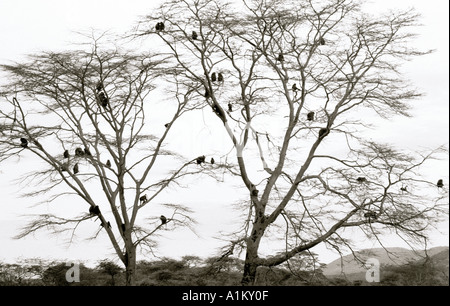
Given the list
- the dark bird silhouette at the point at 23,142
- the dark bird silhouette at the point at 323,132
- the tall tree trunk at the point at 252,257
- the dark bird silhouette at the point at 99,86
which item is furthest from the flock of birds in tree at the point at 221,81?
the dark bird silhouette at the point at 23,142

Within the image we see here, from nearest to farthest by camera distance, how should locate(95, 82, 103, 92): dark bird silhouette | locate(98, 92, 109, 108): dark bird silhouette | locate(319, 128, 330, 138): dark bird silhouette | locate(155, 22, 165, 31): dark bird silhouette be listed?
locate(155, 22, 165, 31): dark bird silhouette
locate(319, 128, 330, 138): dark bird silhouette
locate(95, 82, 103, 92): dark bird silhouette
locate(98, 92, 109, 108): dark bird silhouette

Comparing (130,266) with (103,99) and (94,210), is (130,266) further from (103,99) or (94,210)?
(103,99)

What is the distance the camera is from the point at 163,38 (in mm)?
12609

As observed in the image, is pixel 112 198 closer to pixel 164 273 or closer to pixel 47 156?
pixel 47 156

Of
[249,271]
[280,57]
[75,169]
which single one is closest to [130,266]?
[75,169]

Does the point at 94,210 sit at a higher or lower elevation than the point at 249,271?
higher

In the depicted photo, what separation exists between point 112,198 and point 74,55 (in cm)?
334

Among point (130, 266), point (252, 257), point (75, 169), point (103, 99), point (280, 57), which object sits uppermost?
point (280, 57)

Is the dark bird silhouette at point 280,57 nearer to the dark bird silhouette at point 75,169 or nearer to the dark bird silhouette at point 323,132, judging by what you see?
the dark bird silhouette at point 323,132

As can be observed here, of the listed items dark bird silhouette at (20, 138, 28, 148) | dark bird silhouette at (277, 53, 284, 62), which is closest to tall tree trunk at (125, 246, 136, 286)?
dark bird silhouette at (20, 138, 28, 148)

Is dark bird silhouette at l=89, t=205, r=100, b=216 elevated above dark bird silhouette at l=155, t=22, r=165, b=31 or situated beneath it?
situated beneath

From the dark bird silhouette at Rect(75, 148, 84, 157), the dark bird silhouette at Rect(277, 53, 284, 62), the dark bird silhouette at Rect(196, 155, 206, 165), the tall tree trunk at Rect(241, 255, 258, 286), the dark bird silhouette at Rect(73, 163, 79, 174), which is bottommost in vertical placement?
the tall tree trunk at Rect(241, 255, 258, 286)

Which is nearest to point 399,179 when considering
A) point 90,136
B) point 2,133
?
point 90,136

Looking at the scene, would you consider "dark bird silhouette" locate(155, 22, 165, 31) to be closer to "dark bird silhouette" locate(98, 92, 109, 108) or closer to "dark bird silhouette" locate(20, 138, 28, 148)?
"dark bird silhouette" locate(98, 92, 109, 108)
